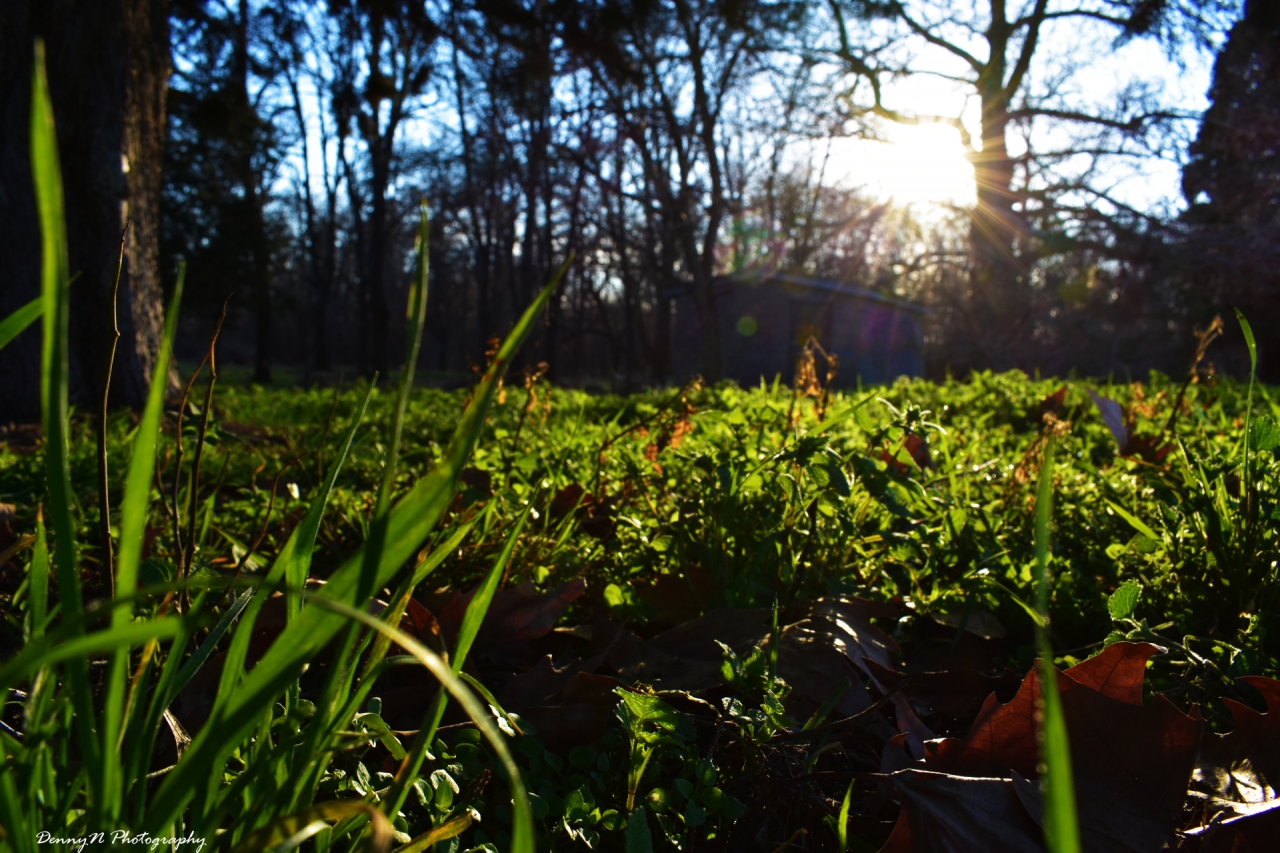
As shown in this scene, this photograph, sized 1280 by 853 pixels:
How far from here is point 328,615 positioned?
503 mm

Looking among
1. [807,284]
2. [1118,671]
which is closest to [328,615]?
[1118,671]

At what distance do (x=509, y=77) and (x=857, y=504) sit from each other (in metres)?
17.3

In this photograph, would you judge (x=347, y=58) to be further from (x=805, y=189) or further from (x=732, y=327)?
(x=805, y=189)

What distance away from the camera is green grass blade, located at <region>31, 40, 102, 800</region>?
0.40 m

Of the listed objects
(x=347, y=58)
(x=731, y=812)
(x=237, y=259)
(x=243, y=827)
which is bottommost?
(x=731, y=812)

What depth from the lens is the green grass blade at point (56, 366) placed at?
1.33ft

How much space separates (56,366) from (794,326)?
21119 millimetres

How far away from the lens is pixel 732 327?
21688mm

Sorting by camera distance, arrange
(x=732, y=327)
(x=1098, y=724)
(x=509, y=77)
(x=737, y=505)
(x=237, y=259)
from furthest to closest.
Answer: (x=732, y=327) → (x=237, y=259) → (x=509, y=77) → (x=737, y=505) → (x=1098, y=724)

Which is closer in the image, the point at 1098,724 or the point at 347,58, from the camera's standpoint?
the point at 1098,724

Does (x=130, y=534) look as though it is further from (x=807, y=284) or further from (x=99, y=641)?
(x=807, y=284)

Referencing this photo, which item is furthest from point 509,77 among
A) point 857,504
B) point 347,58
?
point 857,504

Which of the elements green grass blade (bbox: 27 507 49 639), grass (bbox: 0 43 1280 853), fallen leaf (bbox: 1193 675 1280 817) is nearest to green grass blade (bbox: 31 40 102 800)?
grass (bbox: 0 43 1280 853)

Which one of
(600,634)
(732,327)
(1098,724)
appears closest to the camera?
(1098,724)
